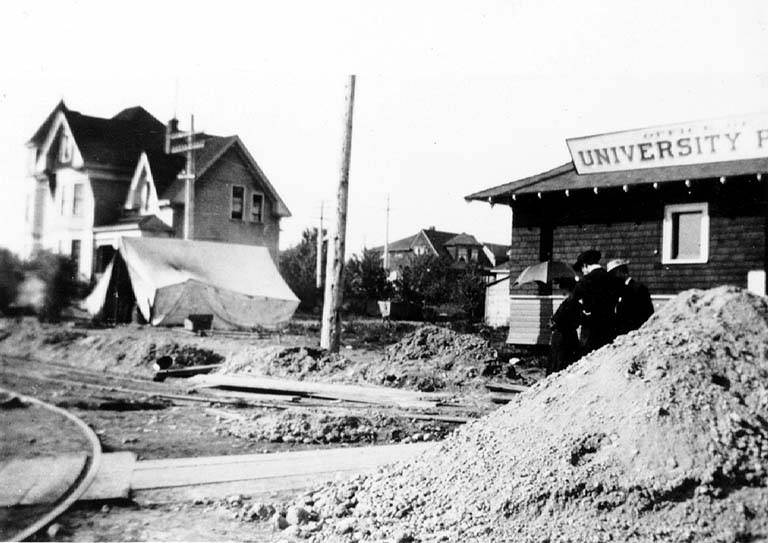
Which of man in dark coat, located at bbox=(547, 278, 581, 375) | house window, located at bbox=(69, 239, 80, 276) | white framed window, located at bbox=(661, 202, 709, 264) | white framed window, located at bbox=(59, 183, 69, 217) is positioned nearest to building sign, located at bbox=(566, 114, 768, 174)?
white framed window, located at bbox=(661, 202, 709, 264)

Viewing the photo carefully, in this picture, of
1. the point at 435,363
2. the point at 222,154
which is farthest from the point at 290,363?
the point at 222,154

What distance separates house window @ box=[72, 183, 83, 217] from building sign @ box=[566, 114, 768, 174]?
29.2ft

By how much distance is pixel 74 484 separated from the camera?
17.1 ft

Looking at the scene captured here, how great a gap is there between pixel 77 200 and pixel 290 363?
476 centimetres

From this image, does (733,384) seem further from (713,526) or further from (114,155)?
(114,155)

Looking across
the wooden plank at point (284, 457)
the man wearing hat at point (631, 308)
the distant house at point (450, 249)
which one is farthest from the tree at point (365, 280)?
the wooden plank at point (284, 457)

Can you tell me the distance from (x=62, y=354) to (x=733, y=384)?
488 inches

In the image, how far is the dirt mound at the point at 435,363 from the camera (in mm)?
11602

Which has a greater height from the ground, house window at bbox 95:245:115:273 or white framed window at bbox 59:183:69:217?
white framed window at bbox 59:183:69:217

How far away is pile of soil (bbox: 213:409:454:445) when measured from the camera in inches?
289

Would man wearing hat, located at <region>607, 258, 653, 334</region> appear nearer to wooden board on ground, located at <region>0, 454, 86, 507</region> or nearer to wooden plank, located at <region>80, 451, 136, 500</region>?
wooden plank, located at <region>80, 451, 136, 500</region>

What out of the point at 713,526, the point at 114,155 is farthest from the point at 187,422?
the point at 114,155

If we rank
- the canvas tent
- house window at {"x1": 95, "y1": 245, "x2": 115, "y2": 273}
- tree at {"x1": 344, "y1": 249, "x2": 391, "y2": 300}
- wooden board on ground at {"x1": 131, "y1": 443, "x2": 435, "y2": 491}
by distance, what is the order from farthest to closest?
tree at {"x1": 344, "y1": 249, "x2": 391, "y2": 300} → the canvas tent → house window at {"x1": 95, "y1": 245, "x2": 115, "y2": 273} → wooden board on ground at {"x1": 131, "y1": 443, "x2": 435, "y2": 491}

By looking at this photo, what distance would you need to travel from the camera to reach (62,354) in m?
13.7
